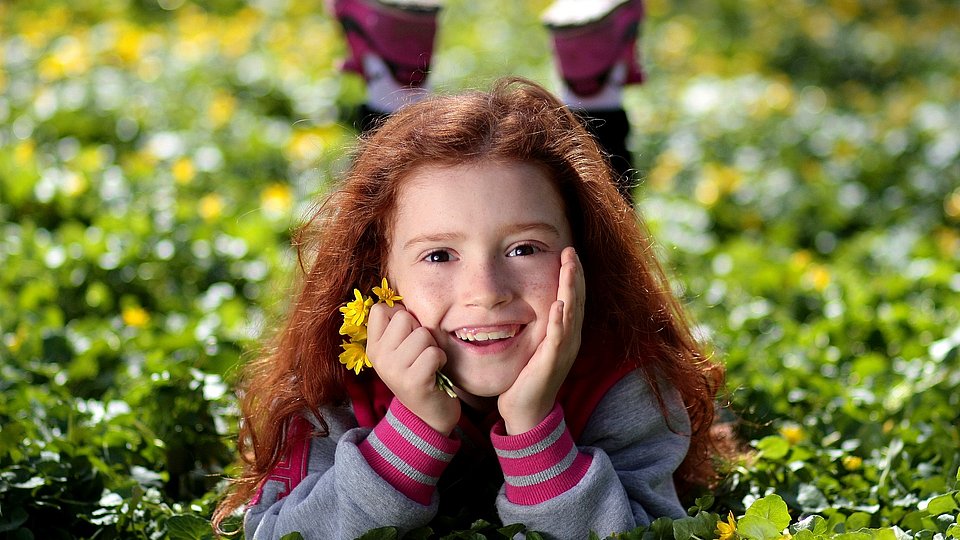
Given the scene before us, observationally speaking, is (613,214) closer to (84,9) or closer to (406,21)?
(406,21)

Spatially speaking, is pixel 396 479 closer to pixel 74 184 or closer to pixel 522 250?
pixel 522 250

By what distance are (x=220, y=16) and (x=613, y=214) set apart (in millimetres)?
5874

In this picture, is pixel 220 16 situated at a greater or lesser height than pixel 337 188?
lesser

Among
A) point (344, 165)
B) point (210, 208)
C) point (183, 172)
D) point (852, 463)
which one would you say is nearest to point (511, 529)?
point (344, 165)

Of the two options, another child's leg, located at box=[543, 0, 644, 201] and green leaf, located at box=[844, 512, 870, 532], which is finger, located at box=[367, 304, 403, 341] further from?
another child's leg, located at box=[543, 0, 644, 201]

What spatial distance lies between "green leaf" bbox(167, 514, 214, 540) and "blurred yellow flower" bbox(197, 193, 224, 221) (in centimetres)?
206

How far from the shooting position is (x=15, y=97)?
17.1 ft

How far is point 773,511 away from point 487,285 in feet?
1.67

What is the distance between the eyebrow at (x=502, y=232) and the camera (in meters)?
1.82

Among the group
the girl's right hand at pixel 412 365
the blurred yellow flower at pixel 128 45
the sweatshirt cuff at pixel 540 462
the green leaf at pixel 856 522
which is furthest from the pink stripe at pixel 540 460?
the blurred yellow flower at pixel 128 45

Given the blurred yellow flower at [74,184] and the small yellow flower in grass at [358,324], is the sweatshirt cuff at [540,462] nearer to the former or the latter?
the small yellow flower in grass at [358,324]

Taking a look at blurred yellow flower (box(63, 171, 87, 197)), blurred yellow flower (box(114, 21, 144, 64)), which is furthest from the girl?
blurred yellow flower (box(114, 21, 144, 64))

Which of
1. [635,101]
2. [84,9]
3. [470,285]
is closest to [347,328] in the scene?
[470,285]

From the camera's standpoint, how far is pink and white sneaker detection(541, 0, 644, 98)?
127 inches
